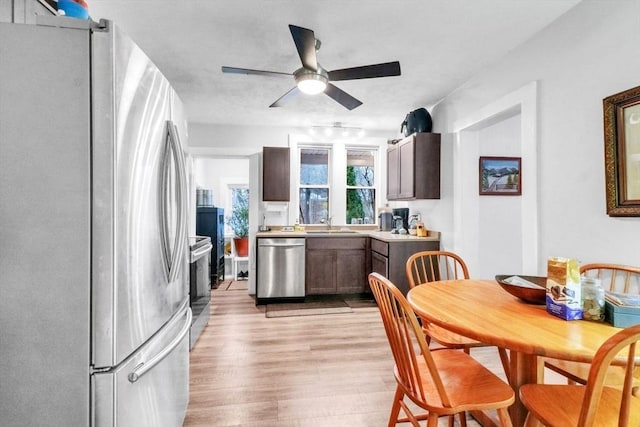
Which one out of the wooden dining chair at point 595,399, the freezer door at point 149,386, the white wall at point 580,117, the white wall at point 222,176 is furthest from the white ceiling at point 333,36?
the white wall at point 222,176

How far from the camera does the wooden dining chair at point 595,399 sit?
0.84m

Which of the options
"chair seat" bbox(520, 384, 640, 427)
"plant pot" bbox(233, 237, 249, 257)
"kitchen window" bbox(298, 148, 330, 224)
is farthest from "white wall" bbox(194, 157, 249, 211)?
"chair seat" bbox(520, 384, 640, 427)

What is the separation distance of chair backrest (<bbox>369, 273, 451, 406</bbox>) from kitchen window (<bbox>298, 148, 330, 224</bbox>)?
3.71 metres

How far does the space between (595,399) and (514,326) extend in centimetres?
29

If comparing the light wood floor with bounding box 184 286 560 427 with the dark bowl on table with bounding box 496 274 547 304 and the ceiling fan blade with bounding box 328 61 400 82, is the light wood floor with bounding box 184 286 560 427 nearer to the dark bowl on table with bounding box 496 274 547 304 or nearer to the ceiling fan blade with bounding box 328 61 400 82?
the dark bowl on table with bounding box 496 274 547 304

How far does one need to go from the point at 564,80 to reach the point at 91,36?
265 cm

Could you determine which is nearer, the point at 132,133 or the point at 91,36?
the point at 91,36

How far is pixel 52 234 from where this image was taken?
3.44ft

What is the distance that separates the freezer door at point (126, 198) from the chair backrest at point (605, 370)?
4.83 ft

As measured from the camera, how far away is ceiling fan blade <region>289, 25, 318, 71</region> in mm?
1829

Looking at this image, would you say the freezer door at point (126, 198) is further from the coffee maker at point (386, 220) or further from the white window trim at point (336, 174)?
the coffee maker at point (386, 220)

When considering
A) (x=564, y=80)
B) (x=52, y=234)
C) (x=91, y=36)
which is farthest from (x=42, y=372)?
(x=564, y=80)

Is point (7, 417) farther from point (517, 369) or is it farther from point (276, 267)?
point (276, 267)

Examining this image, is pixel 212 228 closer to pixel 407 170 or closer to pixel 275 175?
pixel 275 175
